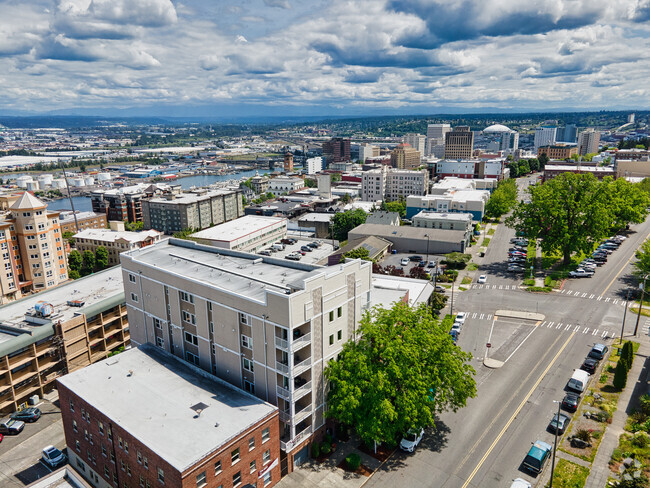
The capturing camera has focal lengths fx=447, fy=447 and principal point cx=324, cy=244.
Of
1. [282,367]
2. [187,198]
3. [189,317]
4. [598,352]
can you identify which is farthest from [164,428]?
[187,198]

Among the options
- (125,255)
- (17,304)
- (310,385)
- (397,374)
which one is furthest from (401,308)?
(17,304)

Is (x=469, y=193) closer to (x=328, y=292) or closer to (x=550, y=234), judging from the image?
(x=550, y=234)

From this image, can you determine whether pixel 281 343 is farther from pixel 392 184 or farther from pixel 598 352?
pixel 392 184

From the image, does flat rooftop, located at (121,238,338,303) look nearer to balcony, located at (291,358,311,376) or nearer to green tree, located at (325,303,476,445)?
balcony, located at (291,358,311,376)

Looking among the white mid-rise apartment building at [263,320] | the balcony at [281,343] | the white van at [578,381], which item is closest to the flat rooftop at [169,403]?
the white mid-rise apartment building at [263,320]

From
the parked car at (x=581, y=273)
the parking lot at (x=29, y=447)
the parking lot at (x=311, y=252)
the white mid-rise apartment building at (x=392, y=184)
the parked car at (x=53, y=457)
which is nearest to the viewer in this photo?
the parking lot at (x=29, y=447)

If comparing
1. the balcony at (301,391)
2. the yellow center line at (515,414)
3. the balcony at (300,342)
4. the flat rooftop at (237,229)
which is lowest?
the yellow center line at (515,414)

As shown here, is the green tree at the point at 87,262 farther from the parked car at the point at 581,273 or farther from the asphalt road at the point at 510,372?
the parked car at the point at 581,273
